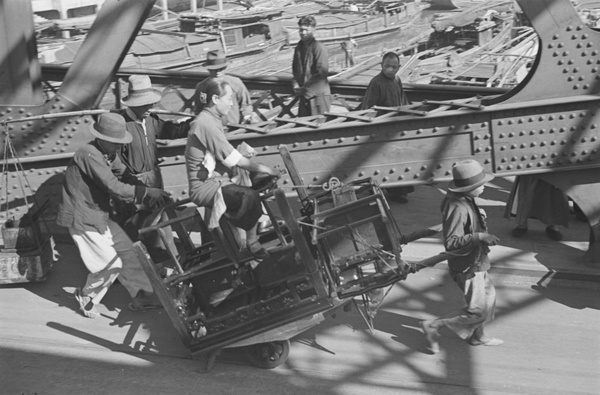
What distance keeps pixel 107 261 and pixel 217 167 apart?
161 cm

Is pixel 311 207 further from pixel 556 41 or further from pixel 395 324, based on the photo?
pixel 556 41

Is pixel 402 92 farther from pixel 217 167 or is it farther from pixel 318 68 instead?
pixel 217 167

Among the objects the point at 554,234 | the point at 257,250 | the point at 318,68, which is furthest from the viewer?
the point at 318,68

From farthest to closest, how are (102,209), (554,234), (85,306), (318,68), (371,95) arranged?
(318,68) < (371,95) < (554,234) < (85,306) < (102,209)

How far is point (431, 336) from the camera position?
246 inches

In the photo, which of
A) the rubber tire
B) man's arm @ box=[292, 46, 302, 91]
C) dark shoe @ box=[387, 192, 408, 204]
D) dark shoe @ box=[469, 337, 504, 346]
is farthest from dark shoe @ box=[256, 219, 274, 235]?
man's arm @ box=[292, 46, 302, 91]

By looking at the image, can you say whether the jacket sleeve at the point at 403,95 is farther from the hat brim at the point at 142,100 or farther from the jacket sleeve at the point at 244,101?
the hat brim at the point at 142,100

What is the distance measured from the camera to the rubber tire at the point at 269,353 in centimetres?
619

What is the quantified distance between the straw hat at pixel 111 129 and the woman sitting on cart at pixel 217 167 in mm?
950

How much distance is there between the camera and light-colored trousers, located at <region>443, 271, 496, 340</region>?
6.07 meters

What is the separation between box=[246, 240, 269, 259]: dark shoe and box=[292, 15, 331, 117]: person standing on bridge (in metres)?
4.16

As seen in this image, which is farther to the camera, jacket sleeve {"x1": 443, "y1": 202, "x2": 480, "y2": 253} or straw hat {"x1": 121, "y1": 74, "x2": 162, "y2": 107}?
straw hat {"x1": 121, "y1": 74, "x2": 162, "y2": 107}

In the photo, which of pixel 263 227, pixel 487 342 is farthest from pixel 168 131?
pixel 487 342

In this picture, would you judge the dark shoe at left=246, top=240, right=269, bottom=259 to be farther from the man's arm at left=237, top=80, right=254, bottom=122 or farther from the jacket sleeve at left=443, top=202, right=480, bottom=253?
the man's arm at left=237, top=80, right=254, bottom=122
